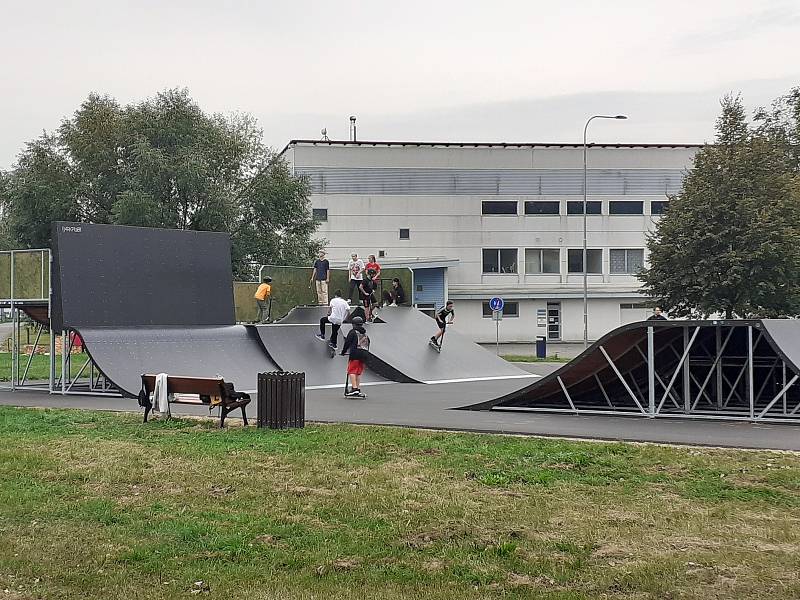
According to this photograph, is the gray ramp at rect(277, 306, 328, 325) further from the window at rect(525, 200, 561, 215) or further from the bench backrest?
the window at rect(525, 200, 561, 215)

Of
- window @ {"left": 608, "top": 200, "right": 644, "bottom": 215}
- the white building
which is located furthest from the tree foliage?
window @ {"left": 608, "top": 200, "right": 644, "bottom": 215}

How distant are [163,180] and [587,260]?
29022mm

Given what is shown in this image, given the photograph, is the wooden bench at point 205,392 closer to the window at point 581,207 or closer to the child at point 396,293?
the child at point 396,293

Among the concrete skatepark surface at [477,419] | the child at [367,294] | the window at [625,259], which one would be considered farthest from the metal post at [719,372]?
the window at [625,259]

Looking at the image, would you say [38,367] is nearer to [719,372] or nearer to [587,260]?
[719,372]

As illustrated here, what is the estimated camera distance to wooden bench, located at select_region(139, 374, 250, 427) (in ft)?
47.1

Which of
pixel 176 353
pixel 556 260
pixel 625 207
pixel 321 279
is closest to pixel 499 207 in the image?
pixel 556 260

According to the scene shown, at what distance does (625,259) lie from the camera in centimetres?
5991

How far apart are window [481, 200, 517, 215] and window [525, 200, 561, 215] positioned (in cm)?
94

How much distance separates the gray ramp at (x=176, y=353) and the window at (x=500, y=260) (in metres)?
36.3

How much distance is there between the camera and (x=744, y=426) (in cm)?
1427

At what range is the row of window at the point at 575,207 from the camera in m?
59.3

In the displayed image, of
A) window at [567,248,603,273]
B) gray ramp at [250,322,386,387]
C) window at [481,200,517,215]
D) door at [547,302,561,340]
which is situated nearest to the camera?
gray ramp at [250,322,386,387]

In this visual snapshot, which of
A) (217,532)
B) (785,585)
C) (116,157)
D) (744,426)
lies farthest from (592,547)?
(116,157)
